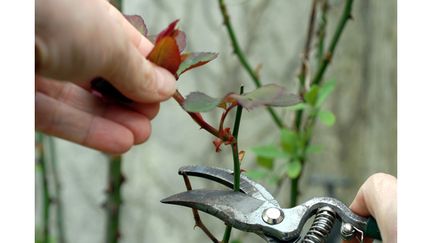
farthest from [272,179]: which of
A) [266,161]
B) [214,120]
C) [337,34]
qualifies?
[214,120]

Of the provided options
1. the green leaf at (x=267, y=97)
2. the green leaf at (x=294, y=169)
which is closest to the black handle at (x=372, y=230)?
the green leaf at (x=267, y=97)

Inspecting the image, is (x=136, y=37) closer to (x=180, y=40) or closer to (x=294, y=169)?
(x=180, y=40)

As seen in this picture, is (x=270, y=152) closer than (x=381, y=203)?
No

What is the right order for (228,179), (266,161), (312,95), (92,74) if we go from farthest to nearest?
(266,161)
(312,95)
(228,179)
(92,74)

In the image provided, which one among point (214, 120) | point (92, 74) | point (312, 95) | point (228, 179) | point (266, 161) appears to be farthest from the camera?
point (214, 120)

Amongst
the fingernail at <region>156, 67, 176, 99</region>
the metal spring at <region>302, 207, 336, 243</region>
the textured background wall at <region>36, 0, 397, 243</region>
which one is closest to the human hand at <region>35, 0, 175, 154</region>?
the fingernail at <region>156, 67, 176, 99</region>

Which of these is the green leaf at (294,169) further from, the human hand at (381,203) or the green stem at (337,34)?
the human hand at (381,203)
